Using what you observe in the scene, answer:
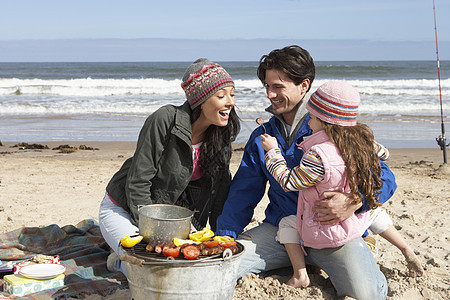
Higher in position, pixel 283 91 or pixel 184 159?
pixel 283 91

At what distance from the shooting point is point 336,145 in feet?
10.1

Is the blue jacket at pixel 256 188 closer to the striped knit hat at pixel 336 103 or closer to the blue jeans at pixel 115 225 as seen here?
the striped knit hat at pixel 336 103

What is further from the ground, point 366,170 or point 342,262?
point 366,170

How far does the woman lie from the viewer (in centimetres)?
356

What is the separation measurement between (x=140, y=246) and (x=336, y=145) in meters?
1.25

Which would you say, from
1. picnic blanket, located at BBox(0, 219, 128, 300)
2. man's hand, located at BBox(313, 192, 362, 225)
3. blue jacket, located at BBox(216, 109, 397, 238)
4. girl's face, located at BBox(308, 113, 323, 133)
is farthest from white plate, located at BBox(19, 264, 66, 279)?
girl's face, located at BBox(308, 113, 323, 133)

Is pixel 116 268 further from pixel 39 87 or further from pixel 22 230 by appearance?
pixel 39 87

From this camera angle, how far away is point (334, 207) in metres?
3.09

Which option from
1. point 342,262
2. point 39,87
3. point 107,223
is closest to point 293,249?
point 342,262

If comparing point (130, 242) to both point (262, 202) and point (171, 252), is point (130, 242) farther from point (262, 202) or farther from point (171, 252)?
point (262, 202)

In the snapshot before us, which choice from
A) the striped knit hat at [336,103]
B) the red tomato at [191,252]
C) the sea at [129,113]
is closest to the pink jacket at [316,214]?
the striped knit hat at [336,103]

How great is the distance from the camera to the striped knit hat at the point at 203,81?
352 cm

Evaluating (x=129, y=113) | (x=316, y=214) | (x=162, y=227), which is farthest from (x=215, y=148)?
(x=129, y=113)

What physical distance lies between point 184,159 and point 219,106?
453 millimetres
